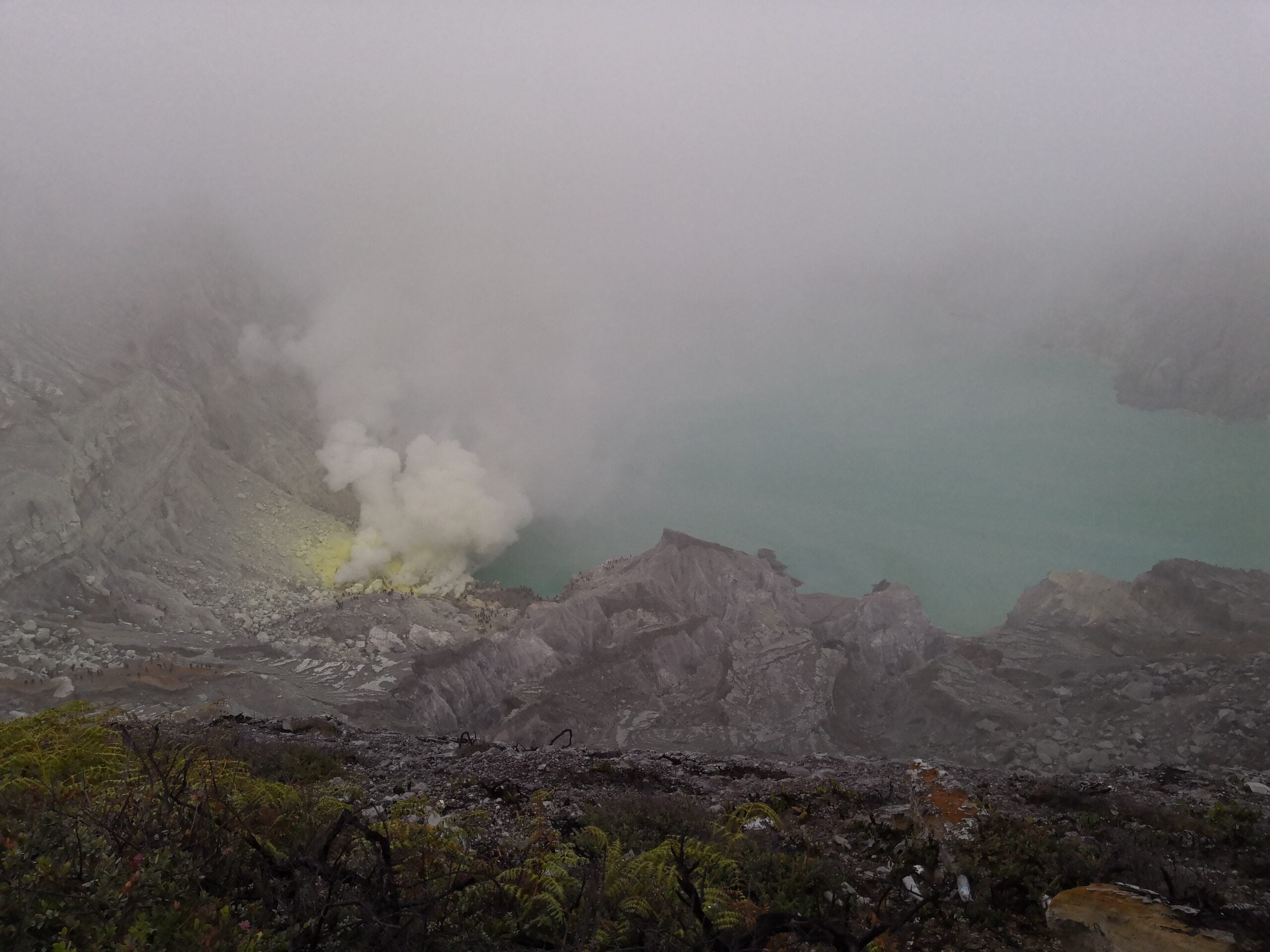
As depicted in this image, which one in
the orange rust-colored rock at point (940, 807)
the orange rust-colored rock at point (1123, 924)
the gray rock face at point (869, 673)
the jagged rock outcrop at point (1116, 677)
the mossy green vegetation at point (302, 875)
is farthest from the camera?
the gray rock face at point (869, 673)

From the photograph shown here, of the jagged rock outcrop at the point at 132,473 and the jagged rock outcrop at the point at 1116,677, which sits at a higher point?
the jagged rock outcrop at the point at 132,473

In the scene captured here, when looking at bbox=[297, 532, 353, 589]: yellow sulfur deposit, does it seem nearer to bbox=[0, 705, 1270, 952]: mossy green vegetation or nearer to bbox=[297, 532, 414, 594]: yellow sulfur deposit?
bbox=[297, 532, 414, 594]: yellow sulfur deposit

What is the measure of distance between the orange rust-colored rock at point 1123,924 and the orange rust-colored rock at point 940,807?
263 cm

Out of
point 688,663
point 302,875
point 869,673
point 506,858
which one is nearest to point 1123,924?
point 506,858

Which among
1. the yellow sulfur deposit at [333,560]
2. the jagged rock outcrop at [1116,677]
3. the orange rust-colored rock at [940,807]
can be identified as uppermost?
the yellow sulfur deposit at [333,560]

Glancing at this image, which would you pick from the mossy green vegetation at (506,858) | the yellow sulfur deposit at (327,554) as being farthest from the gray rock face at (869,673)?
the mossy green vegetation at (506,858)

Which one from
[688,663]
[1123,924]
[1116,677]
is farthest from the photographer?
[688,663]

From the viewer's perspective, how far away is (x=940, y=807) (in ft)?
26.0

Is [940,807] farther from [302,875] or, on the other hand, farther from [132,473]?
[132,473]

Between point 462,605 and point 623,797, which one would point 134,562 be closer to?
point 462,605

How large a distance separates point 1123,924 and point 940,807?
12.5 feet

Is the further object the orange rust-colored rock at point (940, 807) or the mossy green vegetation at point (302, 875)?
the orange rust-colored rock at point (940, 807)

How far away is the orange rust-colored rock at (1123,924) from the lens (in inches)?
153

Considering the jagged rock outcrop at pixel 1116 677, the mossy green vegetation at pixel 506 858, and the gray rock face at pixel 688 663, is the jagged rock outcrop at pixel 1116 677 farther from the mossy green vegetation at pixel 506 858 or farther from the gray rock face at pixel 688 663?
the mossy green vegetation at pixel 506 858
